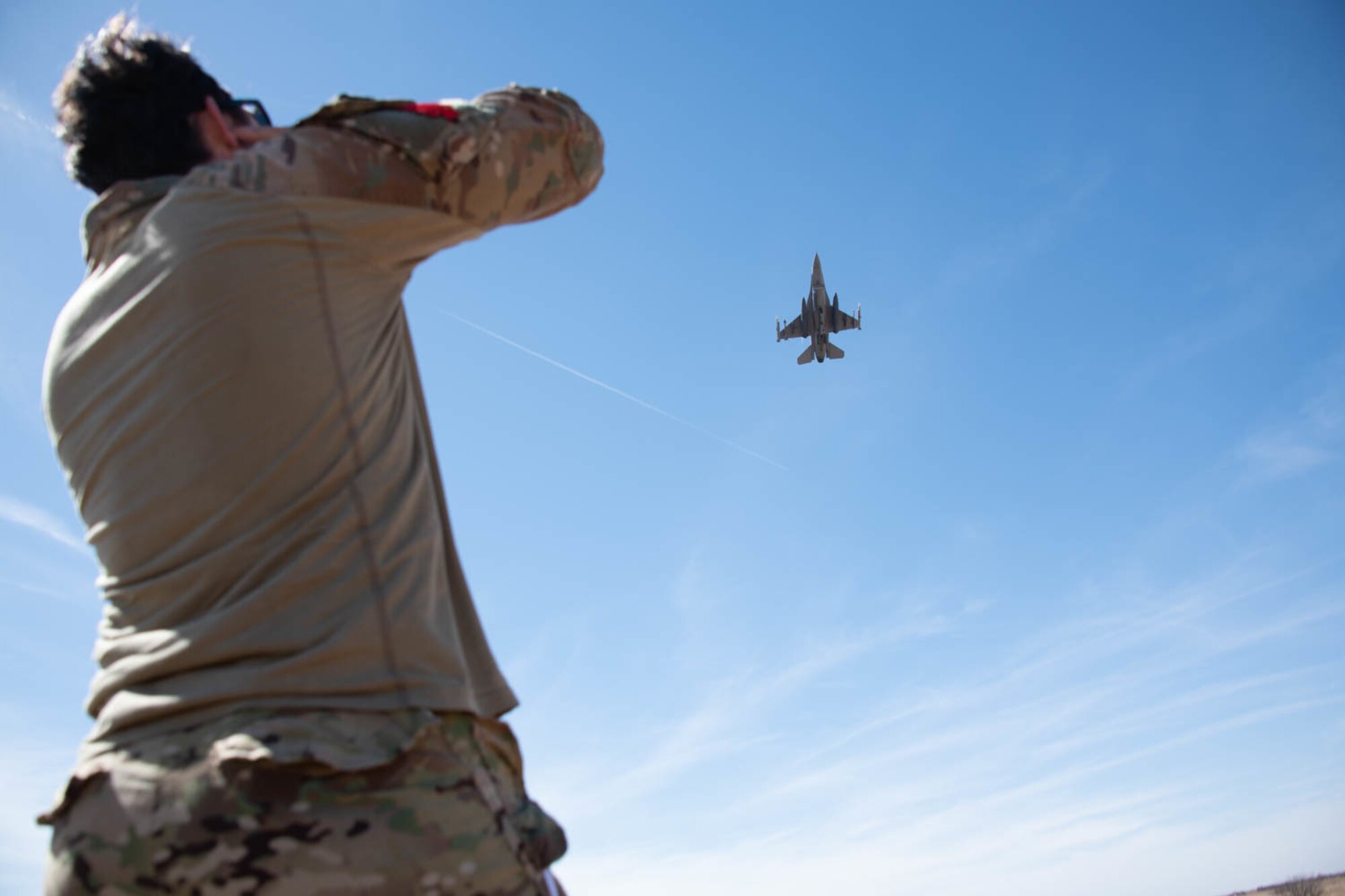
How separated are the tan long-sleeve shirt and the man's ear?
0.18 metres

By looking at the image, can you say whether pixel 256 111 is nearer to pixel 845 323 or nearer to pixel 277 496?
pixel 277 496

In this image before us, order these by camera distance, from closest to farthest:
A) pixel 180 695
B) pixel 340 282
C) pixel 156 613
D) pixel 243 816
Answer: pixel 243 816
pixel 180 695
pixel 156 613
pixel 340 282

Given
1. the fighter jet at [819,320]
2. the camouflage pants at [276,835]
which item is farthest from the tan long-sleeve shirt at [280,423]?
the fighter jet at [819,320]

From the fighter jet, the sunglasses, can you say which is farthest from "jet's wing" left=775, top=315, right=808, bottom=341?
the sunglasses

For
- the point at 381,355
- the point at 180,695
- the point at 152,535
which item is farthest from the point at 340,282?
the point at 180,695

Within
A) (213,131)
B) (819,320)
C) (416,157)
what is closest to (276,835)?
(416,157)

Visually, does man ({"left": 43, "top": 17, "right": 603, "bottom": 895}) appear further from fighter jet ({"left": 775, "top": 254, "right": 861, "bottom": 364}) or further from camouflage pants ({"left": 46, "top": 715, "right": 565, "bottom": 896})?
fighter jet ({"left": 775, "top": 254, "right": 861, "bottom": 364})

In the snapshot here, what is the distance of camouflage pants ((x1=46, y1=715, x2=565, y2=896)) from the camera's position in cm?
154

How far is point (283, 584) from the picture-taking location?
1.74 m

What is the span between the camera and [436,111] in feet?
6.73

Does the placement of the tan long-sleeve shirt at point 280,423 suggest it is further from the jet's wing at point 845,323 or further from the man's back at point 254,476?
the jet's wing at point 845,323

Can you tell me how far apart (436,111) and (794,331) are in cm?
5140

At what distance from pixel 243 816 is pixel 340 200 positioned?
1.10m

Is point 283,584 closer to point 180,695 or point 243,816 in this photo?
point 180,695
